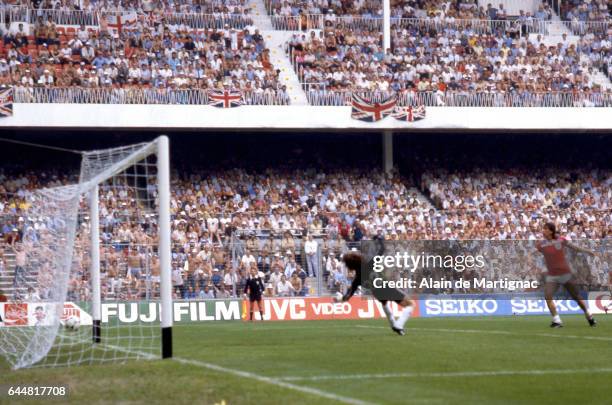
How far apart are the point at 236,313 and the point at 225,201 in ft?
27.6

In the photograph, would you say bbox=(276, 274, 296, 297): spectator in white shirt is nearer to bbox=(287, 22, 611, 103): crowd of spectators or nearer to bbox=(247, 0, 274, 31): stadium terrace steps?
bbox=(287, 22, 611, 103): crowd of spectators

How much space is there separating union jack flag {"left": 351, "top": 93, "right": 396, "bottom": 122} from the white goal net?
10192 millimetres

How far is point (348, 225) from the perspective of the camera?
42719 mm

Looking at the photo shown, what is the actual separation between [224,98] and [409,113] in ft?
24.1

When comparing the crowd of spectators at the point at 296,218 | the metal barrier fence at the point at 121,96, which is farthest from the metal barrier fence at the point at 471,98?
the crowd of spectators at the point at 296,218

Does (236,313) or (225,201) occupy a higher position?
(225,201)

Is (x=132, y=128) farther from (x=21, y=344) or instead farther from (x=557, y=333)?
(x=557, y=333)

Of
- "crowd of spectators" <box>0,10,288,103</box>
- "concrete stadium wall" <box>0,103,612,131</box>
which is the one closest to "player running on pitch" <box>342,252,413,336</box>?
"concrete stadium wall" <box>0,103,612,131</box>

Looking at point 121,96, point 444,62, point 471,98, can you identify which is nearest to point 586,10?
point 444,62

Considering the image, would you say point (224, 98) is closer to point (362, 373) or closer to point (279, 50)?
point (279, 50)

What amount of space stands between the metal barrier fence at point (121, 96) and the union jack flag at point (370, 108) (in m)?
2.91

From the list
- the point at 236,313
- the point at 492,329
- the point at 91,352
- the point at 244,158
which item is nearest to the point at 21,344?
the point at 91,352

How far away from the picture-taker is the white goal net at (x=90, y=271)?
674 inches

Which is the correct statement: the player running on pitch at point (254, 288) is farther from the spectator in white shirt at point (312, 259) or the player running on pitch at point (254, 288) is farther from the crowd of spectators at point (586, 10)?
the crowd of spectators at point (586, 10)
